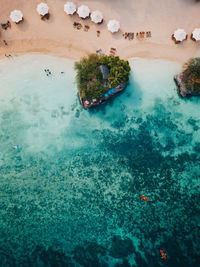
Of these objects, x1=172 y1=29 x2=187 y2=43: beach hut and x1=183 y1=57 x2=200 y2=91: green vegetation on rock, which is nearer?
x1=183 y1=57 x2=200 y2=91: green vegetation on rock

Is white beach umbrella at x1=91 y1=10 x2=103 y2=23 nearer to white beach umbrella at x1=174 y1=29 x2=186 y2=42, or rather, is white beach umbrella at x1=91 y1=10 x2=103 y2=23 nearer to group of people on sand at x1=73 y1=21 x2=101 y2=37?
group of people on sand at x1=73 y1=21 x2=101 y2=37

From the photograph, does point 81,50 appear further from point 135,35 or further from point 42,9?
point 135,35

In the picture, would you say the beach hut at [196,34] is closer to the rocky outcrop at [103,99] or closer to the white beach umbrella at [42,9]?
the rocky outcrop at [103,99]

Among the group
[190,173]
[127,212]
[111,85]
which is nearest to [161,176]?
[190,173]

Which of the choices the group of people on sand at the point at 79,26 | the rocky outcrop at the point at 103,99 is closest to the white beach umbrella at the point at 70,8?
the group of people on sand at the point at 79,26

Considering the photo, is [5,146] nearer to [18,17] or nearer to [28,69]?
[28,69]

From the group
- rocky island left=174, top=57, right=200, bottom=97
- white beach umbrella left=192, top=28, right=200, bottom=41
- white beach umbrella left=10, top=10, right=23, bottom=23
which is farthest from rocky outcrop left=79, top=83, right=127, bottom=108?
white beach umbrella left=10, top=10, right=23, bottom=23
